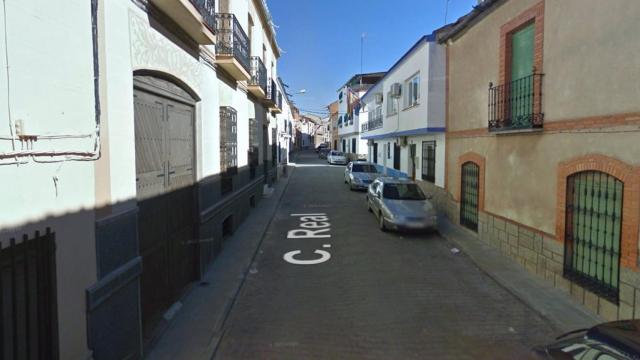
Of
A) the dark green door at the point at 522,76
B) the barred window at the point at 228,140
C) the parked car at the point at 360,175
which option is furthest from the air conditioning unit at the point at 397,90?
the barred window at the point at 228,140

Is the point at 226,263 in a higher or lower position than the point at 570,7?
lower

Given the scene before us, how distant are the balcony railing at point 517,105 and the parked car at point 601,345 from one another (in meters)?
5.09

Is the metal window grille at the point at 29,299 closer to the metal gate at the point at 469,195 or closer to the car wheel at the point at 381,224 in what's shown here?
the car wheel at the point at 381,224

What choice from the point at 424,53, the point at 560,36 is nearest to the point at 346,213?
the point at 424,53

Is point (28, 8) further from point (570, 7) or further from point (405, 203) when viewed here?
point (405, 203)

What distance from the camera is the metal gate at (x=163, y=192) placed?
4777mm

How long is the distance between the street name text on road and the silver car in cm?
181

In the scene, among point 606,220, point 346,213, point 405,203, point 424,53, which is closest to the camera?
point 606,220

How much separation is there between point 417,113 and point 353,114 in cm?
2348

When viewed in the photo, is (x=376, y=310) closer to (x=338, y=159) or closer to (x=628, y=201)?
(x=628, y=201)

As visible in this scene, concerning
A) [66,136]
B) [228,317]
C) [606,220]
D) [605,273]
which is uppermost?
[66,136]

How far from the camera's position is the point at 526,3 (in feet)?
25.2

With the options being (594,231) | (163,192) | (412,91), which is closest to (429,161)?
(412,91)

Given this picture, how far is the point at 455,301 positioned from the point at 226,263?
4720 mm
